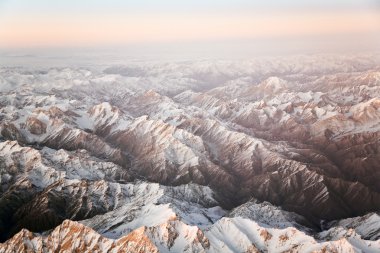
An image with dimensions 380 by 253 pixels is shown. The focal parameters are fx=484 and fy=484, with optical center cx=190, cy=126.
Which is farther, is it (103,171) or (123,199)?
(103,171)

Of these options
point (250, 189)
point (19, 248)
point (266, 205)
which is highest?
point (19, 248)

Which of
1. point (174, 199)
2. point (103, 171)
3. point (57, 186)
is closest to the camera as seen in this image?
point (174, 199)

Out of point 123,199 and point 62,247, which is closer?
point 62,247

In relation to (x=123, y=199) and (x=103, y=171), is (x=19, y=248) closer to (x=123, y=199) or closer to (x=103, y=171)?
(x=123, y=199)

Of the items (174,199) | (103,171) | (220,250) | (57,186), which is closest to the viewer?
(220,250)

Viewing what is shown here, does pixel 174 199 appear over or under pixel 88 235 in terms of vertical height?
under

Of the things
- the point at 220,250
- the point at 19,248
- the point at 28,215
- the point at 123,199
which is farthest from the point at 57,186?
the point at 220,250

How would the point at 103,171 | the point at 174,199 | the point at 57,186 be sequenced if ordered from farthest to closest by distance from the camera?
the point at 103,171 → the point at 57,186 → the point at 174,199

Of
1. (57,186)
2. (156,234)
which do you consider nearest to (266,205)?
(156,234)

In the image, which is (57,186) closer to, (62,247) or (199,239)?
(62,247)
